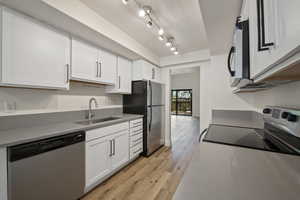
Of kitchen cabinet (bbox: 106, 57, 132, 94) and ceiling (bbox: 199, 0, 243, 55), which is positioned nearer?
ceiling (bbox: 199, 0, 243, 55)

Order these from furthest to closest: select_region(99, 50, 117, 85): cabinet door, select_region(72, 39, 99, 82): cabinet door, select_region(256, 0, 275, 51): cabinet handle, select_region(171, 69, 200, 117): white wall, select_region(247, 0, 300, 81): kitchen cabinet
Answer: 1. select_region(171, 69, 200, 117): white wall
2. select_region(99, 50, 117, 85): cabinet door
3. select_region(72, 39, 99, 82): cabinet door
4. select_region(256, 0, 275, 51): cabinet handle
5. select_region(247, 0, 300, 81): kitchen cabinet

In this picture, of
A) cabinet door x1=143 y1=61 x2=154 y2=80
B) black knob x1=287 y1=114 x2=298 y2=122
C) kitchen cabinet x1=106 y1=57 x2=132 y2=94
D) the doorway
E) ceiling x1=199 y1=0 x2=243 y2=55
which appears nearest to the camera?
black knob x1=287 y1=114 x2=298 y2=122

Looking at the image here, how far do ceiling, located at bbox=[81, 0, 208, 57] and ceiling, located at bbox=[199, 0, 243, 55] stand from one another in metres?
0.36

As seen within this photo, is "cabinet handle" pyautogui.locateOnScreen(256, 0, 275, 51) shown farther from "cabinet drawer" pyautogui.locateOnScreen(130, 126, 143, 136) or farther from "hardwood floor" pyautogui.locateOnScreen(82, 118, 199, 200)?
"cabinet drawer" pyautogui.locateOnScreen(130, 126, 143, 136)

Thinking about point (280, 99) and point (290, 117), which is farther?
point (280, 99)

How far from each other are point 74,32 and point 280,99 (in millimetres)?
2465

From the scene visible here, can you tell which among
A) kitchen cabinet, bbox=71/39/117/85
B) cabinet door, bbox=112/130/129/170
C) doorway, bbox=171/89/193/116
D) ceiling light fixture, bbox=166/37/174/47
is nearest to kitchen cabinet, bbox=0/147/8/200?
kitchen cabinet, bbox=71/39/117/85

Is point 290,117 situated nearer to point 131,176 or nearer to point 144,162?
point 131,176

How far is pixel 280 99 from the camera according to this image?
3.90 ft

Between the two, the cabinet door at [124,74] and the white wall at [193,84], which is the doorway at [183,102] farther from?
the cabinet door at [124,74]

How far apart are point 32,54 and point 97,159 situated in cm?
146

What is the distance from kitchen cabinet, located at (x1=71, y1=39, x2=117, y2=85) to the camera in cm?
178

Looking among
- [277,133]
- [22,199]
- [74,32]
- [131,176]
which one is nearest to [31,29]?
[74,32]

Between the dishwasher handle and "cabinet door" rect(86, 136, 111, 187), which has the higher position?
the dishwasher handle
